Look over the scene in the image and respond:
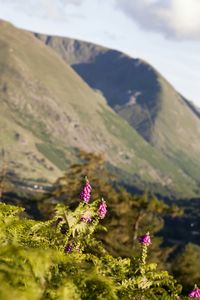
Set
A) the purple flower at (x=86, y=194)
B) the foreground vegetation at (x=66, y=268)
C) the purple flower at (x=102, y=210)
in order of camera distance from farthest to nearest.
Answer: the purple flower at (x=86, y=194)
the purple flower at (x=102, y=210)
the foreground vegetation at (x=66, y=268)

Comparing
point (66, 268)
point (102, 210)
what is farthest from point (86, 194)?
point (66, 268)

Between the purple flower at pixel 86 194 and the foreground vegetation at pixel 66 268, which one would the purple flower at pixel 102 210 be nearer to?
the foreground vegetation at pixel 66 268

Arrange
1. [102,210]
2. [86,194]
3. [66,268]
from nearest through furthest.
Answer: [66,268]
[102,210]
[86,194]

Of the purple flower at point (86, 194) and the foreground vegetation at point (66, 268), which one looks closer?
the foreground vegetation at point (66, 268)

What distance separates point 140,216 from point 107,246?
22.4 ft

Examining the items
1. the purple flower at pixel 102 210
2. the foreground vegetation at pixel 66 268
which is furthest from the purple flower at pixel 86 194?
the purple flower at pixel 102 210

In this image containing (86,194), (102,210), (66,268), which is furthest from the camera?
(86,194)

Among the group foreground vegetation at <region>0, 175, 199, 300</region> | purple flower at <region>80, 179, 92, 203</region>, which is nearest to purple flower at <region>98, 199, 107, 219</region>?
foreground vegetation at <region>0, 175, 199, 300</region>

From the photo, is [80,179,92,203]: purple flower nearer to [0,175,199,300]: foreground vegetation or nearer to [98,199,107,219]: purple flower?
[0,175,199,300]: foreground vegetation

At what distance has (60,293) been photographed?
4.86 meters

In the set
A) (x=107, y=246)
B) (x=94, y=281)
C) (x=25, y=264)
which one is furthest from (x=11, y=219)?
(x=107, y=246)

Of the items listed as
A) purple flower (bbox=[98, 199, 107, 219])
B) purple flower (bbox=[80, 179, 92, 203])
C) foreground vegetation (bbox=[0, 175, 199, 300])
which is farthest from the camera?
purple flower (bbox=[80, 179, 92, 203])

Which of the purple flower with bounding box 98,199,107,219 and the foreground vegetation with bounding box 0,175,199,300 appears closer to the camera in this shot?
the foreground vegetation with bounding box 0,175,199,300

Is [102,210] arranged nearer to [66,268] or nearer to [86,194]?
[86,194]
